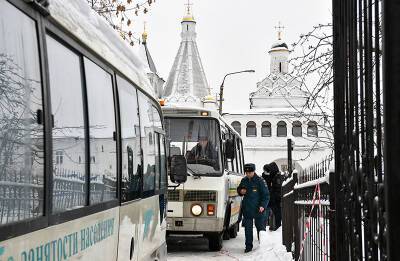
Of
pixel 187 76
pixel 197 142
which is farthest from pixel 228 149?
pixel 187 76

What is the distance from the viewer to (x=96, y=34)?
5.18 meters

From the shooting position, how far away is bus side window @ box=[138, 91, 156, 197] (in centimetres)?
702

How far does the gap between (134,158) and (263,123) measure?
256ft

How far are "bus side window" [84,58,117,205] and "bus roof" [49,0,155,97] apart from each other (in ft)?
0.62

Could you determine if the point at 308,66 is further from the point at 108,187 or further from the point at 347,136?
the point at 347,136

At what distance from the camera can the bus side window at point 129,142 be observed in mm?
5887

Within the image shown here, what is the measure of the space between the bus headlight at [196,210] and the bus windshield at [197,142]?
0.67 meters

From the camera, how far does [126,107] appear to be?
6.17 metres

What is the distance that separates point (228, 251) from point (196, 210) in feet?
5.34

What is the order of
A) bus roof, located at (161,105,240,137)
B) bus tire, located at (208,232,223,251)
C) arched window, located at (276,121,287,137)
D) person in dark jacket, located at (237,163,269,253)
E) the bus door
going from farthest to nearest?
arched window, located at (276,121,287,137)
person in dark jacket, located at (237,163,269,253)
bus tire, located at (208,232,223,251)
bus roof, located at (161,105,240,137)
the bus door

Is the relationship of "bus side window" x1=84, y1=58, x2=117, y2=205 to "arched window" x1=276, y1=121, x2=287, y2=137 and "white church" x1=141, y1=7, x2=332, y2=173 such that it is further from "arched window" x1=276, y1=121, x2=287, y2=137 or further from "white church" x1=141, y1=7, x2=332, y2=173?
"arched window" x1=276, y1=121, x2=287, y2=137

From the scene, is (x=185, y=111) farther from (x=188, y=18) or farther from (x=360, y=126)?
(x=188, y=18)

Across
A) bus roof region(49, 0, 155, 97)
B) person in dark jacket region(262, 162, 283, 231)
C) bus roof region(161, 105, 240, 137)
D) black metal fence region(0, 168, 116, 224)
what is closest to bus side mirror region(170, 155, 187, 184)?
bus roof region(49, 0, 155, 97)

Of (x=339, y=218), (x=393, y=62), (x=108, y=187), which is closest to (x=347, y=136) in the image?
(x=339, y=218)
